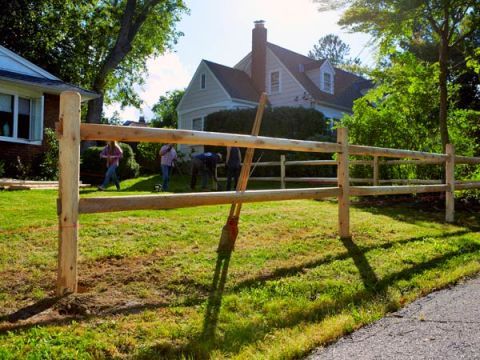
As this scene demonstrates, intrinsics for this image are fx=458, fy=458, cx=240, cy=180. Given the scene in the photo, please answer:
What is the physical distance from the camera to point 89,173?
16125 millimetres

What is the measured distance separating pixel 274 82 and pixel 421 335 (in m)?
24.7

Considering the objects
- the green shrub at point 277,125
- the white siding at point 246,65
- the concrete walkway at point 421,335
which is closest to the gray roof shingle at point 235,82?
the white siding at point 246,65

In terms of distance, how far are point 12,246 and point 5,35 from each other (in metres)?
20.3

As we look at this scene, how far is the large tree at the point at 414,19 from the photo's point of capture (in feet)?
30.9

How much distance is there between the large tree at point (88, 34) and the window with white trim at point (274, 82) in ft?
21.8

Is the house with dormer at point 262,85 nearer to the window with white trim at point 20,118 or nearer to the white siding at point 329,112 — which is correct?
the white siding at point 329,112

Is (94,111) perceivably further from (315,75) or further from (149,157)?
(315,75)

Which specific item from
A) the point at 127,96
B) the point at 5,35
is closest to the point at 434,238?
the point at 5,35

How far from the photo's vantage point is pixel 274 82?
26.8 m

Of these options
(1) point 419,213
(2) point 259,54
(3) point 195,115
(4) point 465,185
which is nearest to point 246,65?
(2) point 259,54

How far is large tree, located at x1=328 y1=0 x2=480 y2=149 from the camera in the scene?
30.9ft

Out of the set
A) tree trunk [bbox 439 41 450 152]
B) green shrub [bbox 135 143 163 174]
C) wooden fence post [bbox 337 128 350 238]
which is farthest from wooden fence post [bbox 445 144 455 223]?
green shrub [bbox 135 143 163 174]

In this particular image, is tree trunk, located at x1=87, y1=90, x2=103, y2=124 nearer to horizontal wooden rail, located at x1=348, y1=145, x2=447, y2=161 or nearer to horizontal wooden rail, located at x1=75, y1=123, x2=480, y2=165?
horizontal wooden rail, located at x1=348, y1=145, x2=447, y2=161

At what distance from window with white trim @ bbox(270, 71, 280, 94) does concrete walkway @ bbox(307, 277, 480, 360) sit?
23.6 metres
